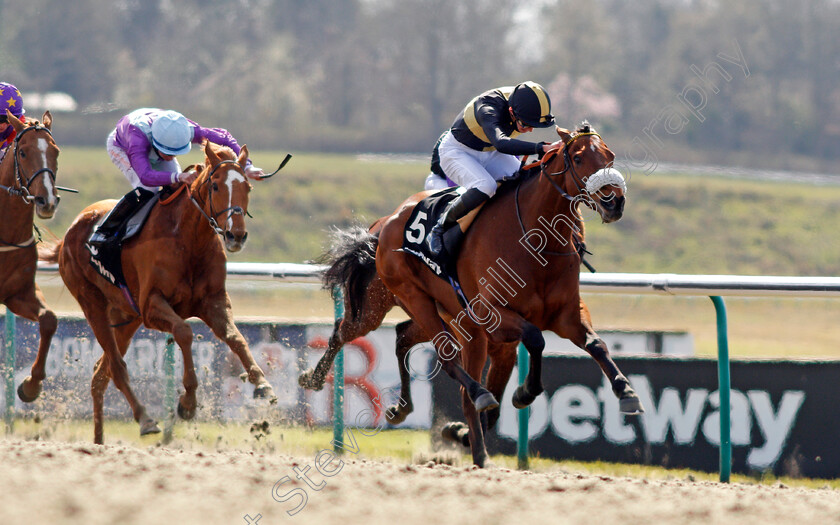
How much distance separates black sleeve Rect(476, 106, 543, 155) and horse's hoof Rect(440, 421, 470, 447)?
1450 mm

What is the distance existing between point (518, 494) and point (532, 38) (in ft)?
142

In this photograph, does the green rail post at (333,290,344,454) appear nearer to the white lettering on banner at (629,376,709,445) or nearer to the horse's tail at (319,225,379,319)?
the horse's tail at (319,225,379,319)

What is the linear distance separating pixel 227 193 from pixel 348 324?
1.13 m

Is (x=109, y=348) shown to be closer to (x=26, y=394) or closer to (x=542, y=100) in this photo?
(x=26, y=394)

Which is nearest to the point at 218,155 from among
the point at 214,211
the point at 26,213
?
the point at 214,211

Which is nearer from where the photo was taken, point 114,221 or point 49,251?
point 114,221

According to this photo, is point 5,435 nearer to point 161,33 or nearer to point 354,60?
point 161,33

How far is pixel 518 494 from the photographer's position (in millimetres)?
3781

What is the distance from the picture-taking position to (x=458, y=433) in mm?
5496

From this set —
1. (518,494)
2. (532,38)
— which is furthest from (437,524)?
(532,38)

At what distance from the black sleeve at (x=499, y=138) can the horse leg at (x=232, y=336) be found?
1653 millimetres

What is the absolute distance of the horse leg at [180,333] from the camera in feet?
17.6

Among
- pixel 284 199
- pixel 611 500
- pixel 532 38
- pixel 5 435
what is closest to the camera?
pixel 611 500

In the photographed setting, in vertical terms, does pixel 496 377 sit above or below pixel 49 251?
below
